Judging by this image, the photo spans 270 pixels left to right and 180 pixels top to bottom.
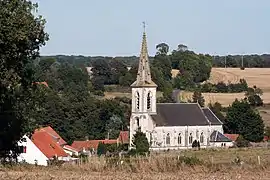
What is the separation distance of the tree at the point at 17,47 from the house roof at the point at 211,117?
7599cm

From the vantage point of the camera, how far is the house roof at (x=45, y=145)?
63666 millimetres

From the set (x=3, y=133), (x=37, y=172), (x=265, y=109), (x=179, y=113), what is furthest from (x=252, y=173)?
(x=265, y=109)

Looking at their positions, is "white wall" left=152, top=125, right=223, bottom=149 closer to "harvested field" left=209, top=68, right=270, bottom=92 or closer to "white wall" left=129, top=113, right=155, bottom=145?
"white wall" left=129, top=113, right=155, bottom=145

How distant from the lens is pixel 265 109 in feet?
428

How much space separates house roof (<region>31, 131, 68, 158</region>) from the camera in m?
63.7

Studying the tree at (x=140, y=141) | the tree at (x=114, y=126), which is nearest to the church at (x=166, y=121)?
the tree at (x=140, y=141)

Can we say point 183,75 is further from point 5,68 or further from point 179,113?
point 5,68

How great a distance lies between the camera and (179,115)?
111125 millimetres

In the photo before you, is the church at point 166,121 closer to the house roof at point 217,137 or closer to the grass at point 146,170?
the house roof at point 217,137

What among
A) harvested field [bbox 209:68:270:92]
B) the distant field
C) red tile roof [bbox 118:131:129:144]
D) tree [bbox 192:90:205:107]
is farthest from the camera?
harvested field [bbox 209:68:270:92]

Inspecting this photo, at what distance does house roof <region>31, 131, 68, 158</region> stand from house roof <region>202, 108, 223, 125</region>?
44457 millimetres

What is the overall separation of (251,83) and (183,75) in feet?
50.6

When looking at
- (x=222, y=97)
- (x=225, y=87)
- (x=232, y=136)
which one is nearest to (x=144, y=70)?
(x=232, y=136)

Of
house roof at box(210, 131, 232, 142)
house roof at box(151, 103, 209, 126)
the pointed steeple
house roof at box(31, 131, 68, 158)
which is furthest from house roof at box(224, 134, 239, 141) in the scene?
house roof at box(31, 131, 68, 158)
